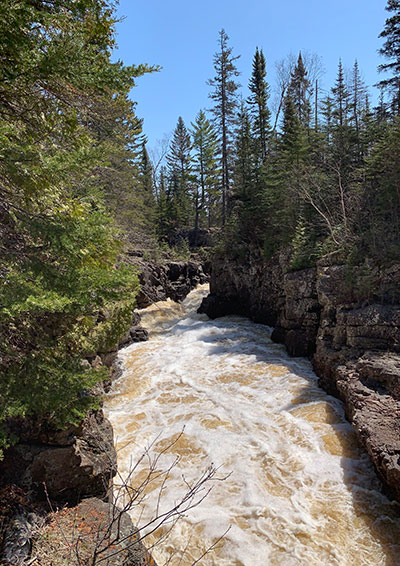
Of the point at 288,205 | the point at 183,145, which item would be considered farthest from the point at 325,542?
the point at 183,145

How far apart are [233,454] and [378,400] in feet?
10.9

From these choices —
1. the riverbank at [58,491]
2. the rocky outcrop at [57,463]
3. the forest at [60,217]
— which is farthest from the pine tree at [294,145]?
the rocky outcrop at [57,463]

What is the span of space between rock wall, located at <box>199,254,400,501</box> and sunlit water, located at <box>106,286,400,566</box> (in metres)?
0.57

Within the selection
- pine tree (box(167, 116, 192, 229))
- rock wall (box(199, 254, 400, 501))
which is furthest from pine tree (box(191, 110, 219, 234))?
rock wall (box(199, 254, 400, 501))

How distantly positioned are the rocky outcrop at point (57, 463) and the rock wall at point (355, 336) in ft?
15.3

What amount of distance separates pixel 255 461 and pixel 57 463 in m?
3.71

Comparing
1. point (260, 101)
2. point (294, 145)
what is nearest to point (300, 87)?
point (260, 101)

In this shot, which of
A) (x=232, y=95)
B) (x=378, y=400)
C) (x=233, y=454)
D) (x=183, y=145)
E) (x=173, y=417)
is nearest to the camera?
(x=233, y=454)

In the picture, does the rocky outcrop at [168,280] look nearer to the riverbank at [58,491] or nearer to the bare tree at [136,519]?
the bare tree at [136,519]

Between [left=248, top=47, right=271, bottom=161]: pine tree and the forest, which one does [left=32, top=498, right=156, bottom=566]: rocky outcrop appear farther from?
[left=248, top=47, right=271, bottom=161]: pine tree

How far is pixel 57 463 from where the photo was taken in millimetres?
4504

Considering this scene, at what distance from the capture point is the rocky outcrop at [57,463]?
4.29 metres

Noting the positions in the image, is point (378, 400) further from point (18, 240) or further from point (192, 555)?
point (18, 240)

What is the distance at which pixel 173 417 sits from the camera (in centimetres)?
812
